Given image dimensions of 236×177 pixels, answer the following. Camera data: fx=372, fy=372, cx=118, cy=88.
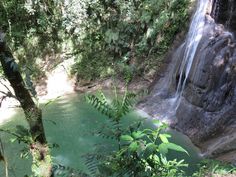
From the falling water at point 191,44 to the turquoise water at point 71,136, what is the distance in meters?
1.72

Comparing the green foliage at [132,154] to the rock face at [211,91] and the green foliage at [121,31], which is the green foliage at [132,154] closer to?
the rock face at [211,91]

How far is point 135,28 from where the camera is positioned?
15242mm

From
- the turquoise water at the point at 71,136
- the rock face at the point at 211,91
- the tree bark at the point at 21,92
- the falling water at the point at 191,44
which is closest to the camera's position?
the tree bark at the point at 21,92

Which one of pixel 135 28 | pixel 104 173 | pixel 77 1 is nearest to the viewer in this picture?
pixel 104 173

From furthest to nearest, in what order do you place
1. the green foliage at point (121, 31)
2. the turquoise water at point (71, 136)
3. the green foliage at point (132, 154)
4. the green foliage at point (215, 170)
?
the green foliage at point (121, 31) → the turquoise water at point (71, 136) → the green foliage at point (215, 170) → the green foliage at point (132, 154)

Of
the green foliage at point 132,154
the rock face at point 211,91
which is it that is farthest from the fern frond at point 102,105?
the rock face at point 211,91

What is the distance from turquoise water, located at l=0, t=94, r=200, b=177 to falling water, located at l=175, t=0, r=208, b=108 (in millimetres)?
1724

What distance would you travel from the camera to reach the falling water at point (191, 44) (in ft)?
37.1

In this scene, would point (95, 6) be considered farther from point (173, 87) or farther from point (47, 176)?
point (47, 176)

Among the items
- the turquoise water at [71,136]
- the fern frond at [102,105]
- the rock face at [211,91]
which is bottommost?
the turquoise water at [71,136]

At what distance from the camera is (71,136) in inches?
417

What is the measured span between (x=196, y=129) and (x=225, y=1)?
4.02 m

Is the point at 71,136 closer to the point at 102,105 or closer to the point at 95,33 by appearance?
the point at 95,33

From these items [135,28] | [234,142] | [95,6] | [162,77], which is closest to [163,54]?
[162,77]
